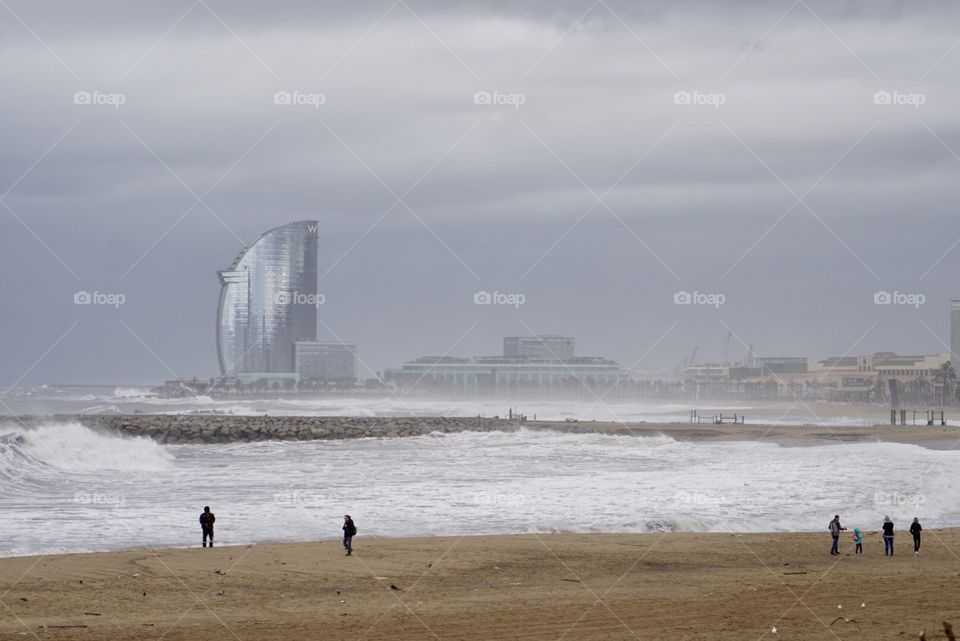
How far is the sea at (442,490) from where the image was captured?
21719 mm

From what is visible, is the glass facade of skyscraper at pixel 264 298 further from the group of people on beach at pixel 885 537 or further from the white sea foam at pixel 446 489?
the group of people on beach at pixel 885 537

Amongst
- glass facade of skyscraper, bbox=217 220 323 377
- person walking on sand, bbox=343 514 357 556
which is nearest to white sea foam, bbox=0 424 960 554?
person walking on sand, bbox=343 514 357 556

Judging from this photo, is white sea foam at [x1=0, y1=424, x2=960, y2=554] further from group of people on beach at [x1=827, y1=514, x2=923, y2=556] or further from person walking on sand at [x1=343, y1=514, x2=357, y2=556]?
group of people on beach at [x1=827, y1=514, x2=923, y2=556]

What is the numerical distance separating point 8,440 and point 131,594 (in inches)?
1045

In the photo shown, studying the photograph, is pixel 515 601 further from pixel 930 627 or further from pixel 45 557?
pixel 45 557

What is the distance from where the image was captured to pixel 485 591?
1556cm

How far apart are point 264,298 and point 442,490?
402 feet

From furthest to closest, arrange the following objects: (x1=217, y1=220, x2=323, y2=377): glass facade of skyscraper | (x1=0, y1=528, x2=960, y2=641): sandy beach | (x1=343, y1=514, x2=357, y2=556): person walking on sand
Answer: (x1=217, y1=220, x2=323, y2=377): glass facade of skyscraper, (x1=343, y1=514, x2=357, y2=556): person walking on sand, (x1=0, y1=528, x2=960, y2=641): sandy beach

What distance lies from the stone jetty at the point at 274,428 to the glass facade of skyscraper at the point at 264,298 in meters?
74.6

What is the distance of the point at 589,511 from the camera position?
24516 mm

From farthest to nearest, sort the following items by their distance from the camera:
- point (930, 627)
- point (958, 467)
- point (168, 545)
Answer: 1. point (958, 467)
2. point (168, 545)
3. point (930, 627)

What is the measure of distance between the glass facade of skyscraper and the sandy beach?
124 m

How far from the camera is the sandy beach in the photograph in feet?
42.6

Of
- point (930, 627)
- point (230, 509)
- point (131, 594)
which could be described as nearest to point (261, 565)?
point (131, 594)
